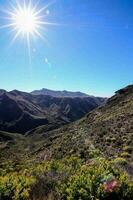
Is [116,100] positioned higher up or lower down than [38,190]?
higher up

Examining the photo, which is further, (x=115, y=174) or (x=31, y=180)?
(x=31, y=180)

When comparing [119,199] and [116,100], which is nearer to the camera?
[119,199]

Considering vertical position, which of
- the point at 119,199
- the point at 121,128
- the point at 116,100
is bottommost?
the point at 119,199

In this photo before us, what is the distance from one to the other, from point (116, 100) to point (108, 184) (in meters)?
94.6

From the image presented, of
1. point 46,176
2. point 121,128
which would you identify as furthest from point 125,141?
point 46,176

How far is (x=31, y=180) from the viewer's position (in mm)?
11977

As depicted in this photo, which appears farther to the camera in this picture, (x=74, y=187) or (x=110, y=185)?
(x=74, y=187)

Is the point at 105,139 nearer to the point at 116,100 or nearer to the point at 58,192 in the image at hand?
the point at 58,192

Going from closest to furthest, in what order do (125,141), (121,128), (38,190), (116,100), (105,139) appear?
(38,190) < (125,141) < (105,139) < (121,128) < (116,100)

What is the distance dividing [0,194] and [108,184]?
388 cm

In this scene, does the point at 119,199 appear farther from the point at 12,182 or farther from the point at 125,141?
the point at 125,141

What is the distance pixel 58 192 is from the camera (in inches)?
426

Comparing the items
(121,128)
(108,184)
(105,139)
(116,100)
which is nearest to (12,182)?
(108,184)

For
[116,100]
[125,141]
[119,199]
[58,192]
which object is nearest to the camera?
[119,199]
